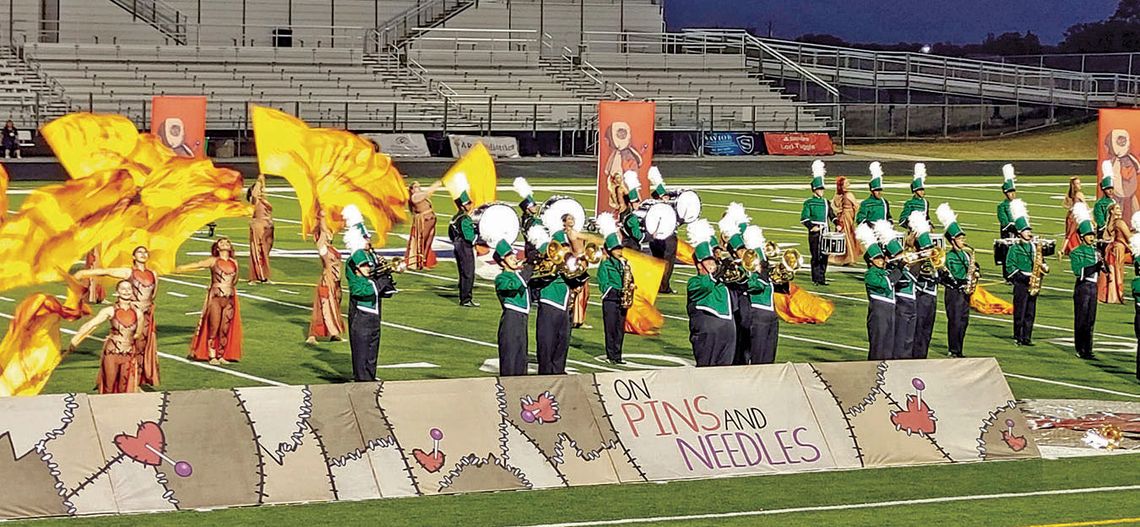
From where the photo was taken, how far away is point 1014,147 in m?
57.8

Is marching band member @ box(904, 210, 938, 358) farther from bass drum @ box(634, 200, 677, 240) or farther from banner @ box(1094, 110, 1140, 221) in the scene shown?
banner @ box(1094, 110, 1140, 221)

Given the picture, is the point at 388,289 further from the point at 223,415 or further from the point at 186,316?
the point at 186,316

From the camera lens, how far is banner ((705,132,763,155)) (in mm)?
50844

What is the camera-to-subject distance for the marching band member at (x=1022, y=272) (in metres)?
20.2

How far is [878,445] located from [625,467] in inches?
77.4

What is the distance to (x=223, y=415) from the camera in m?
12.4

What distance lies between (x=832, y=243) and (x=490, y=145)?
78.8 feet

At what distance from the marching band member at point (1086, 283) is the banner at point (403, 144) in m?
28.2

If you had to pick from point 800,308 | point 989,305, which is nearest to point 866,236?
point 800,308

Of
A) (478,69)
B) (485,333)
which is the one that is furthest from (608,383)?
(478,69)

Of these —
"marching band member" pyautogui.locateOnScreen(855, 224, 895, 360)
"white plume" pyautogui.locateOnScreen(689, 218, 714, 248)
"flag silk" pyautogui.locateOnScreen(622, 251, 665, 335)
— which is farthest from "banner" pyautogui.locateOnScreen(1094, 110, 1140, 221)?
"white plume" pyautogui.locateOnScreen(689, 218, 714, 248)

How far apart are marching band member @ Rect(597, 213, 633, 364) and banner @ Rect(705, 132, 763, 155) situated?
32091 millimetres

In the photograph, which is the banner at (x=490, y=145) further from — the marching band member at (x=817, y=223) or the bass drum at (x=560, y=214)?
the bass drum at (x=560, y=214)

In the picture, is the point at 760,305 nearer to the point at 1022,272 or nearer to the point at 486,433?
the point at 1022,272
